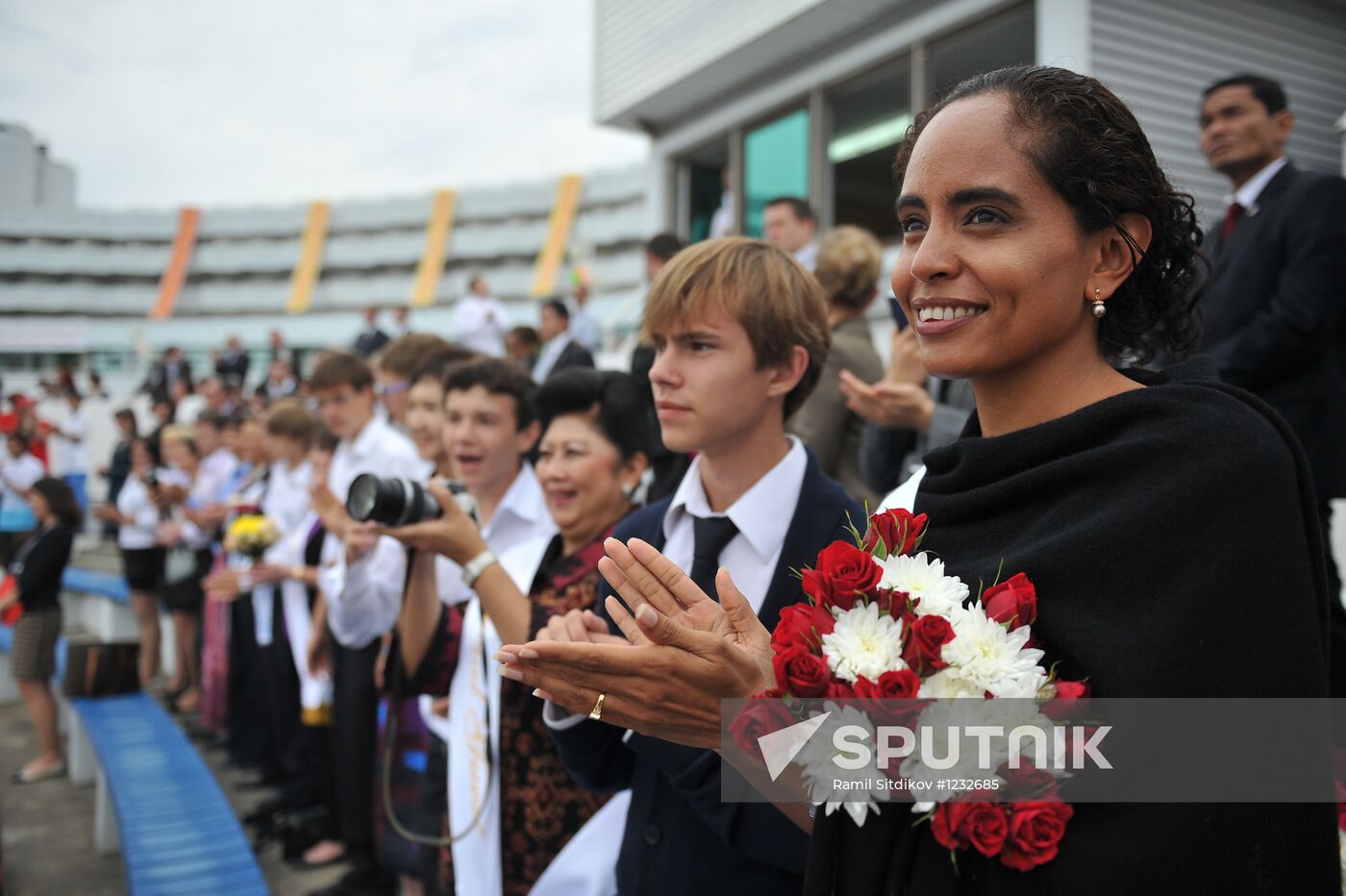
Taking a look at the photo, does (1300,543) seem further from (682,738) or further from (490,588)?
(490,588)

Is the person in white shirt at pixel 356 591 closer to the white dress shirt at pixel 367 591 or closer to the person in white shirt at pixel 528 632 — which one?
the white dress shirt at pixel 367 591

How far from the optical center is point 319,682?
17.3ft

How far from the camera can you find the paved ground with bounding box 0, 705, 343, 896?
513cm

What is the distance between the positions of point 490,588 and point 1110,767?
5.55 ft

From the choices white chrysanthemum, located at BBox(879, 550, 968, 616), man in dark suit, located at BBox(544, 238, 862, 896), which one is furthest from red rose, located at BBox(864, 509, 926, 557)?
man in dark suit, located at BBox(544, 238, 862, 896)

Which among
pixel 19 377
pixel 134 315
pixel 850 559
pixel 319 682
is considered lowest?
pixel 319 682

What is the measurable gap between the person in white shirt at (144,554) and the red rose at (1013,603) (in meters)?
9.09

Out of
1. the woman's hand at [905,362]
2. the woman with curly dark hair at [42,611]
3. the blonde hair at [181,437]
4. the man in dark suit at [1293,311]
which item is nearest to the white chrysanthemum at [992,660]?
the woman's hand at [905,362]

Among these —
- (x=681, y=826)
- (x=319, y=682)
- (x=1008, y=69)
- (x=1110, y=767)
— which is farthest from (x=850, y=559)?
(x=319, y=682)

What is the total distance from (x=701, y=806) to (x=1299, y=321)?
8.78 ft

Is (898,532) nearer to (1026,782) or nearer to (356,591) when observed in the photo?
(1026,782)

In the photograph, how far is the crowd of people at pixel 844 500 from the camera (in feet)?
3.78

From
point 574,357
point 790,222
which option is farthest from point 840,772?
point 574,357

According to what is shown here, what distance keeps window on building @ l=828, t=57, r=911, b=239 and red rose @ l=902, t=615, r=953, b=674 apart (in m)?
8.10
